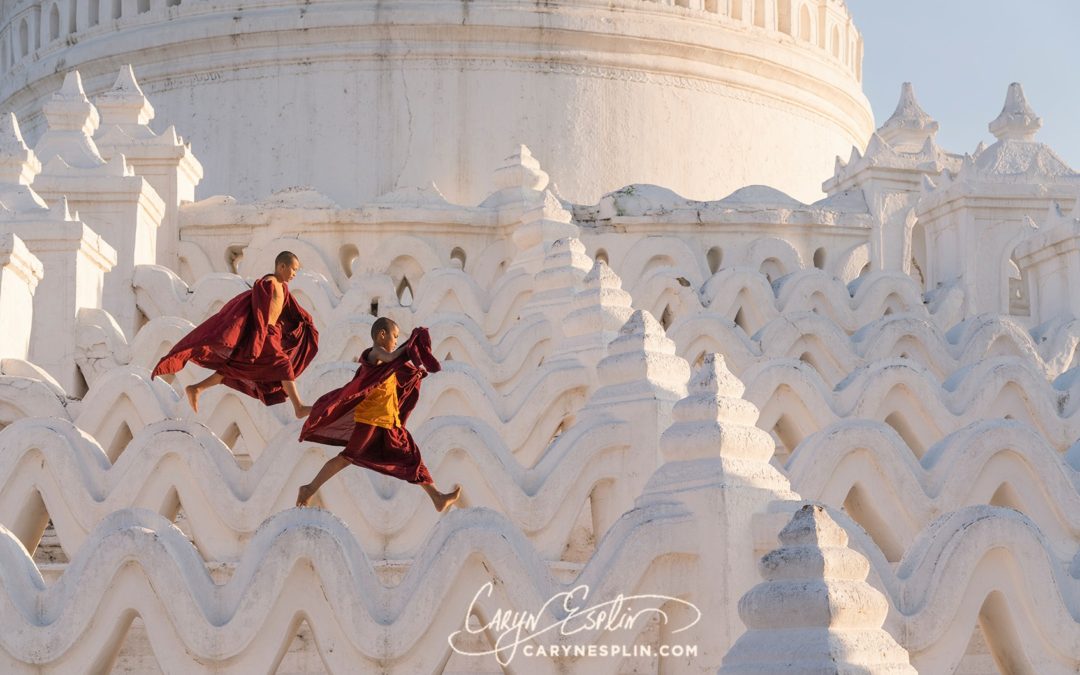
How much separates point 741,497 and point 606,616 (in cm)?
63

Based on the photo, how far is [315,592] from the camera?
6.96 metres

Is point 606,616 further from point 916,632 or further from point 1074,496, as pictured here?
point 1074,496

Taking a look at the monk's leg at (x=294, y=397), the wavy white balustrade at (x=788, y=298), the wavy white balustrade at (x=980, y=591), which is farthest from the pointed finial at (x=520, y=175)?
the wavy white balustrade at (x=980, y=591)

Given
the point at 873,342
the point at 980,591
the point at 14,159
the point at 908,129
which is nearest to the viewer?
the point at 980,591

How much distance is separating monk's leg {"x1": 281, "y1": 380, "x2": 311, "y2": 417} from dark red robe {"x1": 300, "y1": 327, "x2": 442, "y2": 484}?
0.52 meters

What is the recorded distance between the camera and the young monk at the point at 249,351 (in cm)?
942

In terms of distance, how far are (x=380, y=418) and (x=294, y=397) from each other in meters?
1.05

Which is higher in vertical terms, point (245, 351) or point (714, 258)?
point (714, 258)

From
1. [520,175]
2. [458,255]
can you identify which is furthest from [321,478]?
[520,175]

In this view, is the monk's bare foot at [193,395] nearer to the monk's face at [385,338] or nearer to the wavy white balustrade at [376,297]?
the monk's face at [385,338]

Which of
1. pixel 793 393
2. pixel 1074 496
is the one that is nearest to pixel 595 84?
pixel 793 393

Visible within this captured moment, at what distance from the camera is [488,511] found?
23.0ft

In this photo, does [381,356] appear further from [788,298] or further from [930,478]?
[788,298]

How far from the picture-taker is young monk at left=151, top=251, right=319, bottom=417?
9422mm
